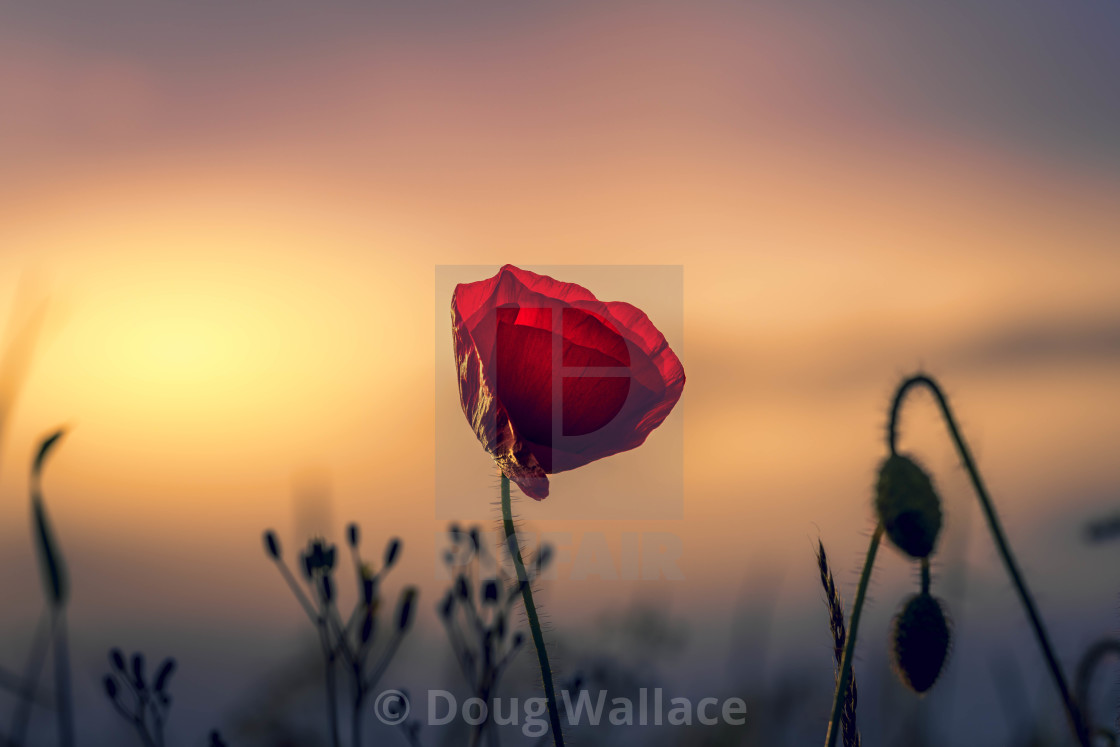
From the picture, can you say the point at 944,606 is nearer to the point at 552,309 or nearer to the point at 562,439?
the point at 562,439

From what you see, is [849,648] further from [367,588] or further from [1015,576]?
[367,588]

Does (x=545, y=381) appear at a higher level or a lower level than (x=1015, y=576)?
higher

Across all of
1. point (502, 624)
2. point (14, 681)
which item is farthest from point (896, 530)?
point (14, 681)

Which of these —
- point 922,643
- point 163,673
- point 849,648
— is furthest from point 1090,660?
point 163,673

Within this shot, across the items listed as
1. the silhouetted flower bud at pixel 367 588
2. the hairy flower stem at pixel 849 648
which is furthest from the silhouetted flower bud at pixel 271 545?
the hairy flower stem at pixel 849 648

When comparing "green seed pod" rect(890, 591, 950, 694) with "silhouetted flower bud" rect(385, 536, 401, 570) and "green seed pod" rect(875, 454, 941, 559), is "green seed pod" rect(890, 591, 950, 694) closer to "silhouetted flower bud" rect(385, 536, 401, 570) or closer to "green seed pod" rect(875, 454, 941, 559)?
"green seed pod" rect(875, 454, 941, 559)

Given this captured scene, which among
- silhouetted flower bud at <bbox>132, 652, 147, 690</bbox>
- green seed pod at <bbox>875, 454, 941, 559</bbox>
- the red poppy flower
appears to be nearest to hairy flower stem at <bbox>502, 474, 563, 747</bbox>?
the red poppy flower

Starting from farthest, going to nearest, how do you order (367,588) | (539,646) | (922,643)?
1. (367,588)
2. (922,643)
3. (539,646)
